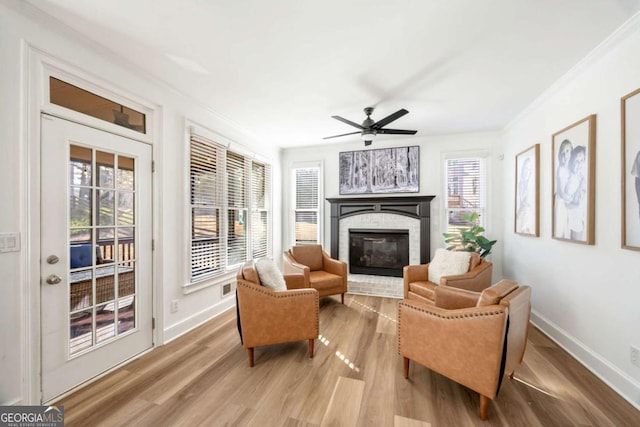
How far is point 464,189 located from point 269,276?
368cm

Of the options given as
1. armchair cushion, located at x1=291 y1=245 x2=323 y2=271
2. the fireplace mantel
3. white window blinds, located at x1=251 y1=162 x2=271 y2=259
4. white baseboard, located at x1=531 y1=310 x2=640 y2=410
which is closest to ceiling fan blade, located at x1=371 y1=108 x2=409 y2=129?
the fireplace mantel

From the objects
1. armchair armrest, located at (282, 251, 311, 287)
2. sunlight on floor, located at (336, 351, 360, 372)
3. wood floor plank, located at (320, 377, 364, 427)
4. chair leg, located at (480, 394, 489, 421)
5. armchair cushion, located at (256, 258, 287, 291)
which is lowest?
sunlight on floor, located at (336, 351, 360, 372)

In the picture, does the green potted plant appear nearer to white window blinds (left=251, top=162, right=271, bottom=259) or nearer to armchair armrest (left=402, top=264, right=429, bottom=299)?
armchair armrest (left=402, top=264, right=429, bottom=299)

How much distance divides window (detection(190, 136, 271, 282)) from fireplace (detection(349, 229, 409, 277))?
1.78 meters

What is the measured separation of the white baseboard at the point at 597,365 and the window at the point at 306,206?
356 centimetres

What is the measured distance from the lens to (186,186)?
292 centimetres

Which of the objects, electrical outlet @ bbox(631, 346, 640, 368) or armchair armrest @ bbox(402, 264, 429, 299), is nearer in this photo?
electrical outlet @ bbox(631, 346, 640, 368)

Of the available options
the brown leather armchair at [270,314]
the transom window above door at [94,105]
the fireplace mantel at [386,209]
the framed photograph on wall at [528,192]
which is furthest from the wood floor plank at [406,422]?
the transom window above door at [94,105]

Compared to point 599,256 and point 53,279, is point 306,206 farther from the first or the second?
point 599,256

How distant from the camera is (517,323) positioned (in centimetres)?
179

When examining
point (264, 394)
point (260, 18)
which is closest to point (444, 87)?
point (260, 18)

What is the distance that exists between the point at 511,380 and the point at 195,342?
2918 mm

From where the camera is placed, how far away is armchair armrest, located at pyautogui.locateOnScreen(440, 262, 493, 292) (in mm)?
2949

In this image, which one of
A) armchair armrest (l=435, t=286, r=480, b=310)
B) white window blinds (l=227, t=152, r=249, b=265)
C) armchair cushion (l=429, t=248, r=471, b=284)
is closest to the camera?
armchair armrest (l=435, t=286, r=480, b=310)
